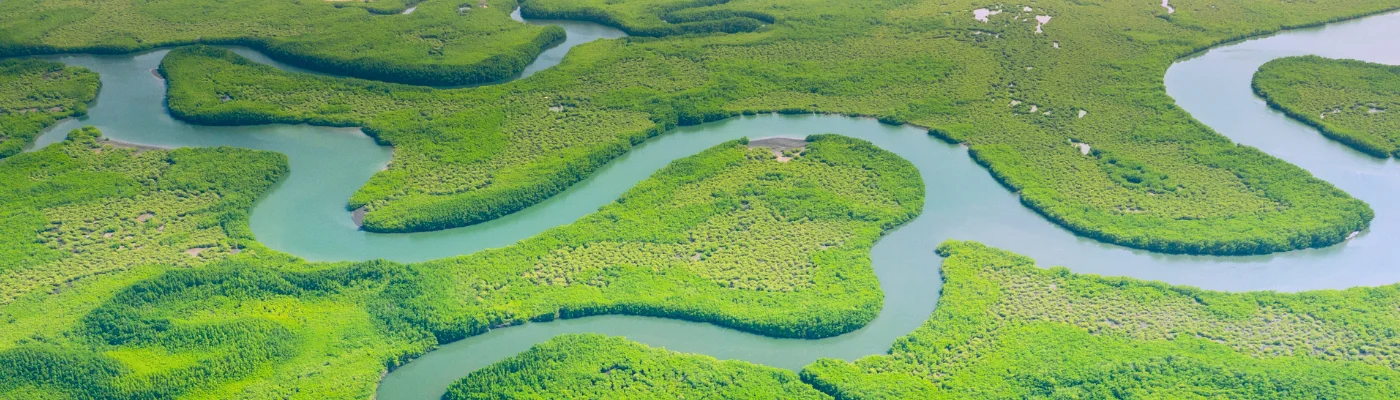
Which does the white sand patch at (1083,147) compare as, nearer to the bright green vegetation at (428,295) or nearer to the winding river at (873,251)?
the winding river at (873,251)

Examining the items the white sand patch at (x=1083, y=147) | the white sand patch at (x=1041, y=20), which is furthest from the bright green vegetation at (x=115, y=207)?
the white sand patch at (x=1041, y=20)

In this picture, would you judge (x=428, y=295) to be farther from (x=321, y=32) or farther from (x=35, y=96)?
(x=35, y=96)

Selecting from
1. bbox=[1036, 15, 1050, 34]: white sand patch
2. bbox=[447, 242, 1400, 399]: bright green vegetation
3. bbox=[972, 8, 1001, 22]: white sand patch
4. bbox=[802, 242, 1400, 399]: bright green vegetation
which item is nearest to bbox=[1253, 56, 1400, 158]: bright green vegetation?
bbox=[1036, 15, 1050, 34]: white sand patch

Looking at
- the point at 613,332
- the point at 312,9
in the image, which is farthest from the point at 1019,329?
the point at 312,9

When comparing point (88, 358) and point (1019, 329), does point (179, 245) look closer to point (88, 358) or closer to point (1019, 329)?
point (88, 358)

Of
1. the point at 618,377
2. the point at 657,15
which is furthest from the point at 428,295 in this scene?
the point at 657,15

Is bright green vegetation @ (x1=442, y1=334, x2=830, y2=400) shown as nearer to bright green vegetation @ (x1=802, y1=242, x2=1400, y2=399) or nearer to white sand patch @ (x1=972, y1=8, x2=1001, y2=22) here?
bright green vegetation @ (x1=802, y1=242, x2=1400, y2=399)
